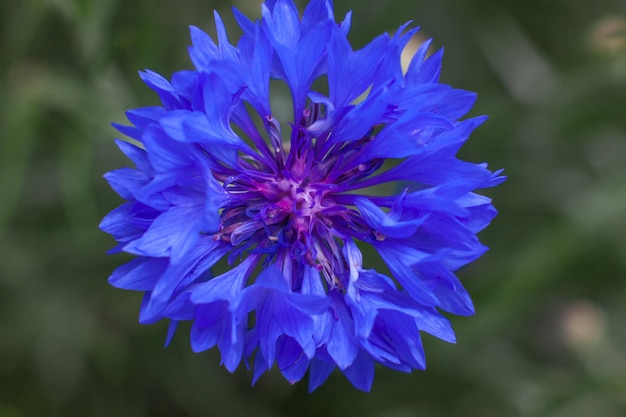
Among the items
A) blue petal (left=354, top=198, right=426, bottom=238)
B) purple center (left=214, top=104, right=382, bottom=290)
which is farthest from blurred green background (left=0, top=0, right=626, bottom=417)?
blue petal (left=354, top=198, right=426, bottom=238)

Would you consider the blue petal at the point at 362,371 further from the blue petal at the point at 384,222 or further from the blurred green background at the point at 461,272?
the blurred green background at the point at 461,272

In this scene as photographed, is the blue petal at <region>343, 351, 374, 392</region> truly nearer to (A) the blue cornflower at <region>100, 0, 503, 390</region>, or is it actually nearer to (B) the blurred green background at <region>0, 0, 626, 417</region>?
(A) the blue cornflower at <region>100, 0, 503, 390</region>

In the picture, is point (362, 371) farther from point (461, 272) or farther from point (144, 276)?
point (461, 272)

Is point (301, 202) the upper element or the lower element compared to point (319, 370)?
upper

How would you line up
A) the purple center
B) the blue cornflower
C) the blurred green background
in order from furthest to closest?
the blurred green background
the purple center
the blue cornflower

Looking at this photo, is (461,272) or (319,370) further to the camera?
(461,272)

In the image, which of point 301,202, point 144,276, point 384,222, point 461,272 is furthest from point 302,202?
point 461,272

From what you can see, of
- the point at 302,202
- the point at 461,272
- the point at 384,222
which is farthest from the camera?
the point at 461,272
